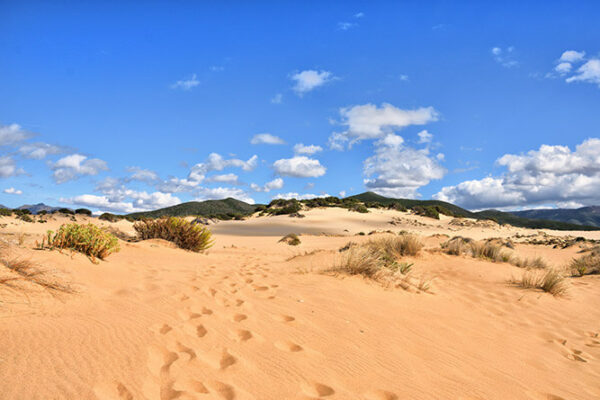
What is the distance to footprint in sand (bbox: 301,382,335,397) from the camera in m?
2.31

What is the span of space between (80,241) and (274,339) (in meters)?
4.18

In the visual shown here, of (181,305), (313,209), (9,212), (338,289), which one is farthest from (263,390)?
(313,209)

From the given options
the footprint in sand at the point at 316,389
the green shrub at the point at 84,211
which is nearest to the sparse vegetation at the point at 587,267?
the footprint in sand at the point at 316,389

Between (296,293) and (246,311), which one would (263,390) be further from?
(296,293)

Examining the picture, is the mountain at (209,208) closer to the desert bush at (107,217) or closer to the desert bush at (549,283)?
the desert bush at (107,217)

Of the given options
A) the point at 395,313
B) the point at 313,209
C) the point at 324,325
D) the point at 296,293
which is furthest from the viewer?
the point at 313,209

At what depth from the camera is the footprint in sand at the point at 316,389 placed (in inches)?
90.9

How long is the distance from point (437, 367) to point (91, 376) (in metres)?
2.74

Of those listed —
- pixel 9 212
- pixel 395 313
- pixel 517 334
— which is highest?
pixel 9 212

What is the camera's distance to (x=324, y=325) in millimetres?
3615

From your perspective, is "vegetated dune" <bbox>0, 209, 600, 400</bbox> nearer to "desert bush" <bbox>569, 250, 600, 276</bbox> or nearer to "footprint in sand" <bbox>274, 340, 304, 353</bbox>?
"footprint in sand" <bbox>274, 340, 304, 353</bbox>

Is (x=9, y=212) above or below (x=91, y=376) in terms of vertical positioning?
above

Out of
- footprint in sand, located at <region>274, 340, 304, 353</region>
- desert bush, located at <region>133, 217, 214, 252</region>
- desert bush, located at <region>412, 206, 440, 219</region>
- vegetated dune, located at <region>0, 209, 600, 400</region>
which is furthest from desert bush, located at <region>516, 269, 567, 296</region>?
desert bush, located at <region>412, 206, 440, 219</region>

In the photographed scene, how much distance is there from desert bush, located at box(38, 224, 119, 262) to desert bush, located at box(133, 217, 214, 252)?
A: 4.51 metres
